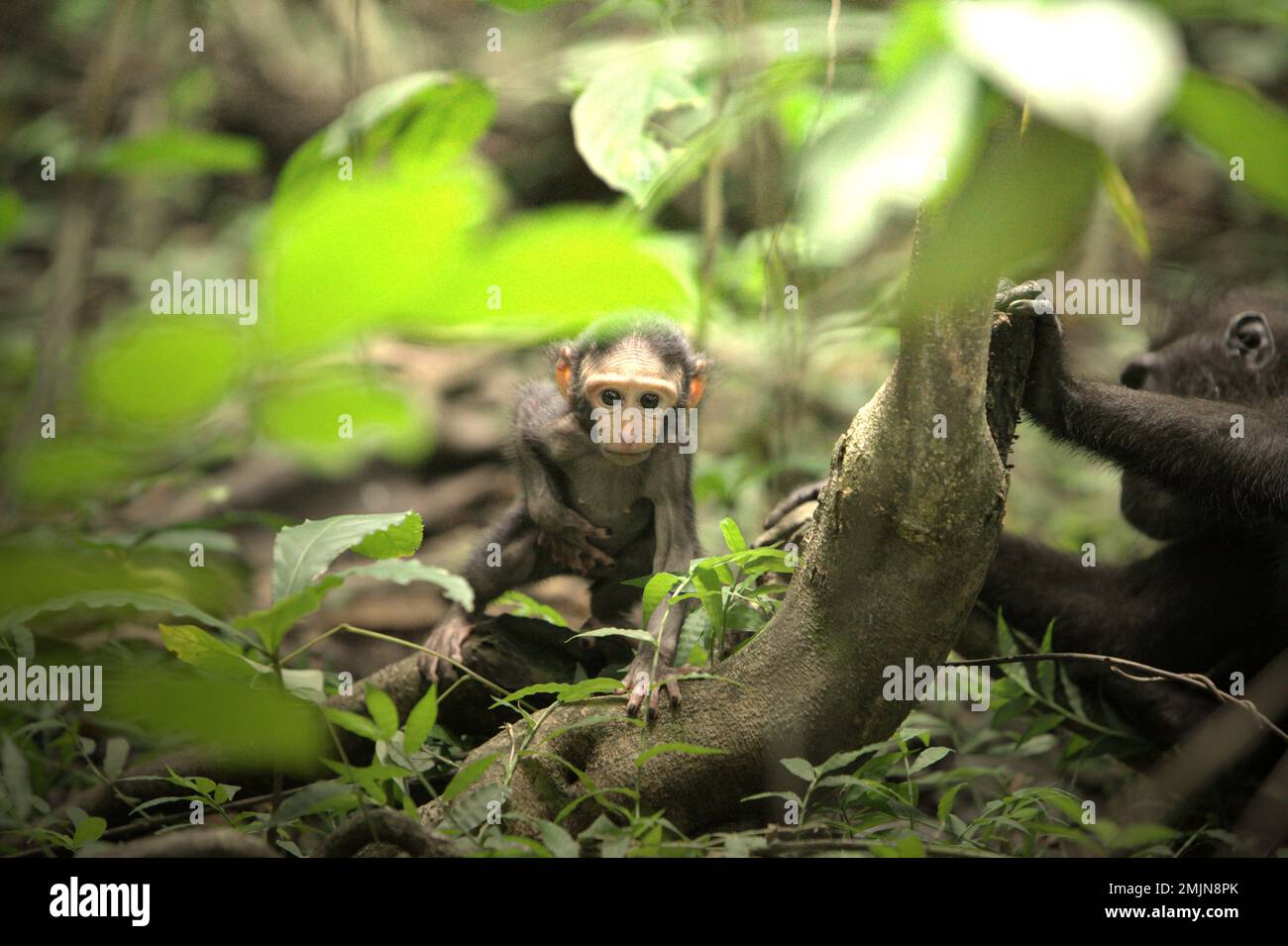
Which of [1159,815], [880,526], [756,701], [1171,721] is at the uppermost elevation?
[880,526]

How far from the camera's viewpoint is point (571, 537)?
3523mm

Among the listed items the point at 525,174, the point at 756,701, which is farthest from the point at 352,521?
the point at 525,174

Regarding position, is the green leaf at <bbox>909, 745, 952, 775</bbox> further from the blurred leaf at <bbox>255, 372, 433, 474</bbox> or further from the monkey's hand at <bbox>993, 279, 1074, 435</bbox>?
the blurred leaf at <bbox>255, 372, 433, 474</bbox>

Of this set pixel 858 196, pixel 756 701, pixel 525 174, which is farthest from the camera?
pixel 525 174

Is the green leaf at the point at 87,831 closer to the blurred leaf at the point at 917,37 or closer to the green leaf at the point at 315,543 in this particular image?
the green leaf at the point at 315,543

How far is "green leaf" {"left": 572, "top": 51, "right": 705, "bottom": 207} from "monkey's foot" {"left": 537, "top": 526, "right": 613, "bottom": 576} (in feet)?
3.57

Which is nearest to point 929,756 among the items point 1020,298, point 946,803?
point 946,803

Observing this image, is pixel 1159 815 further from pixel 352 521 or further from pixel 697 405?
pixel 352 521

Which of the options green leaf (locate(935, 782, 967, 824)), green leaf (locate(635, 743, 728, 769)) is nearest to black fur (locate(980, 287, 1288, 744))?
green leaf (locate(935, 782, 967, 824))

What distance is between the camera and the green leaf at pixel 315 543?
2.12 meters

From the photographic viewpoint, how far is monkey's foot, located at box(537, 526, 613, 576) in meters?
3.52

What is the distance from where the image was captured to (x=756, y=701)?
101 inches

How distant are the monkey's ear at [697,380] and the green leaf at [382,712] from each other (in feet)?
5.75

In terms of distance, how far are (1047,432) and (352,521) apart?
1953 millimetres
